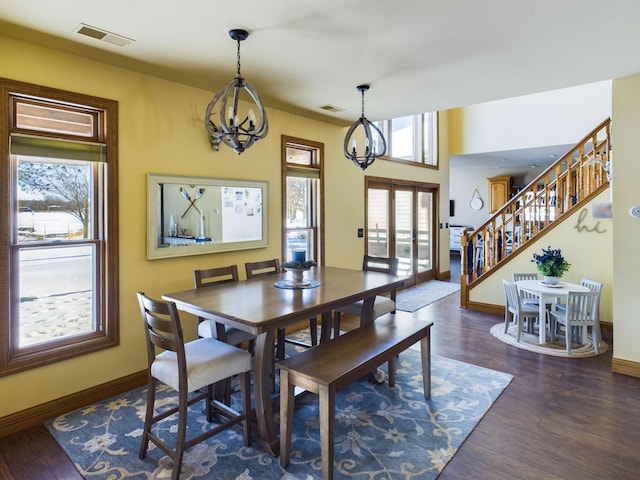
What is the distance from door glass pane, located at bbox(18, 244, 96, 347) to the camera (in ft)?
8.87

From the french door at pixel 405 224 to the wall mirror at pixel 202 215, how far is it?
2321mm

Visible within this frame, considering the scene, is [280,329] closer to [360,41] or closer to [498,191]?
[360,41]

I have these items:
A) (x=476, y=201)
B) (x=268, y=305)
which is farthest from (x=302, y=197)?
(x=476, y=201)

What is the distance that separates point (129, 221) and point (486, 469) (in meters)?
3.10

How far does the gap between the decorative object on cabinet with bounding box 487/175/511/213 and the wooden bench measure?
28.8 ft

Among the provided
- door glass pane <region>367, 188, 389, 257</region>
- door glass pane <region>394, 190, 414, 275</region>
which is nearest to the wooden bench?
door glass pane <region>367, 188, 389, 257</region>

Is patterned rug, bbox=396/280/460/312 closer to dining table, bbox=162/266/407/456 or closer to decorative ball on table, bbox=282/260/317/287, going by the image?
dining table, bbox=162/266/407/456

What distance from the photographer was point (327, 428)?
78.6 inches

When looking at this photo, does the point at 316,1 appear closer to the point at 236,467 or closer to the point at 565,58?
the point at 565,58

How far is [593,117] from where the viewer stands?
6.37 meters

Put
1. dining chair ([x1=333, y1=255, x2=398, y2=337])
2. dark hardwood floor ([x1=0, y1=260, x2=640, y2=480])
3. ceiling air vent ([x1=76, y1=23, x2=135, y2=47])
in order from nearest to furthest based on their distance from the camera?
dark hardwood floor ([x1=0, y1=260, x2=640, y2=480]) → ceiling air vent ([x1=76, y1=23, x2=135, y2=47]) → dining chair ([x1=333, y1=255, x2=398, y2=337])

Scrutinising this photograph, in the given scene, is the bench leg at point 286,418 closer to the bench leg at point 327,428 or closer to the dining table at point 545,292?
the bench leg at point 327,428

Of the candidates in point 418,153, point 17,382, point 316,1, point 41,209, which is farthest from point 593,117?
point 17,382

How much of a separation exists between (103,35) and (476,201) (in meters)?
10.6
